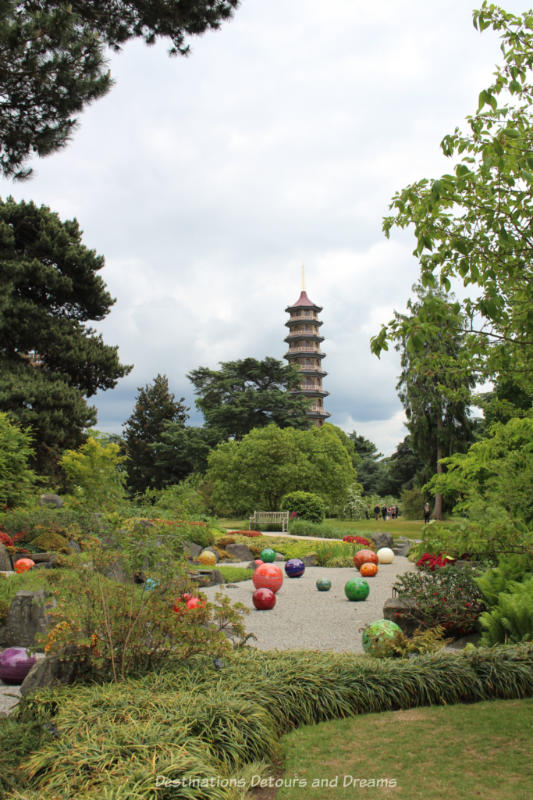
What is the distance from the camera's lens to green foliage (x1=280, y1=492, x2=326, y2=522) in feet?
89.8

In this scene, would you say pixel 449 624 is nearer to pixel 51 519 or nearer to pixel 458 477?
pixel 458 477

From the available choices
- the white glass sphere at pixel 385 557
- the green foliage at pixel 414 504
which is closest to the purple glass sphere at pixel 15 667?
the white glass sphere at pixel 385 557

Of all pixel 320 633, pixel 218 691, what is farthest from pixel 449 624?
pixel 218 691

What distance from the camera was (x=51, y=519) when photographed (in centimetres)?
1574

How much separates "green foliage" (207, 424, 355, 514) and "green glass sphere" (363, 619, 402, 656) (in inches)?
906

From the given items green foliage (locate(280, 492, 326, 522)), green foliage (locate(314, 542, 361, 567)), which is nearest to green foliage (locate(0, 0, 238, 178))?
green foliage (locate(314, 542, 361, 567))

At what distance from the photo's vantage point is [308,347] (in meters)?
69.2

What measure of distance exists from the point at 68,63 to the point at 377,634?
7815mm

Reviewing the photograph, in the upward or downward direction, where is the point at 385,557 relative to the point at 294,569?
downward

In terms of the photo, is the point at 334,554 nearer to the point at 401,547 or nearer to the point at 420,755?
the point at 401,547

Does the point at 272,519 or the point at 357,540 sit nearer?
the point at 357,540

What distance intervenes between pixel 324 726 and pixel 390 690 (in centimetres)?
79

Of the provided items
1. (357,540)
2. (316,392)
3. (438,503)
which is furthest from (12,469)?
(316,392)

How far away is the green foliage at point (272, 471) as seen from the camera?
99.3ft
